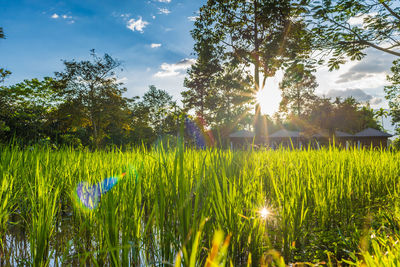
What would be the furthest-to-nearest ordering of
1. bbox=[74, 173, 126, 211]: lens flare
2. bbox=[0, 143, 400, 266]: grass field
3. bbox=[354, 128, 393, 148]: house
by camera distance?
bbox=[354, 128, 393, 148]: house
bbox=[74, 173, 126, 211]: lens flare
bbox=[0, 143, 400, 266]: grass field

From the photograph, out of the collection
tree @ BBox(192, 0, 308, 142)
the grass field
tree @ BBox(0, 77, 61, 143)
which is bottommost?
the grass field

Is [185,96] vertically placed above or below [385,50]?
above

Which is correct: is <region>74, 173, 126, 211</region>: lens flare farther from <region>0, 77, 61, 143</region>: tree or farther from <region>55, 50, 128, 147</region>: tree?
<region>55, 50, 128, 147</region>: tree

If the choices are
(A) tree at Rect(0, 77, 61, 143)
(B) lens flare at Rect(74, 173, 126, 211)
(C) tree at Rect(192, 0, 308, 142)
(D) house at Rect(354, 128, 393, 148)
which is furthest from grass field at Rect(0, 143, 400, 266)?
(D) house at Rect(354, 128, 393, 148)

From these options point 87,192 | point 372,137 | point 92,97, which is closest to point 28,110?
point 92,97

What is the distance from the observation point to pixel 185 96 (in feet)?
91.2

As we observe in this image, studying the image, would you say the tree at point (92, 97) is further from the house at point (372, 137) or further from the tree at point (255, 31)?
the house at point (372, 137)

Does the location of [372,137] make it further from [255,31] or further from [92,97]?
[92,97]

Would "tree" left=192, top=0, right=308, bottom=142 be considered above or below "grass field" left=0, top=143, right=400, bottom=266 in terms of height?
above

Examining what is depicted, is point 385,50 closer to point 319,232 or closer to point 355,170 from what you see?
point 355,170

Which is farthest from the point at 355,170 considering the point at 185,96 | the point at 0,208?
the point at 185,96

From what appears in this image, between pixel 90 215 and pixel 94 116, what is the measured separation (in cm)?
1451

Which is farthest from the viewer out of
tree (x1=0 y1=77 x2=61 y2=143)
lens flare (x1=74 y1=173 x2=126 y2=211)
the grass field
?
tree (x1=0 y1=77 x2=61 y2=143)

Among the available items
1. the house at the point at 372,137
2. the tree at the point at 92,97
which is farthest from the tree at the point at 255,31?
the house at the point at 372,137
